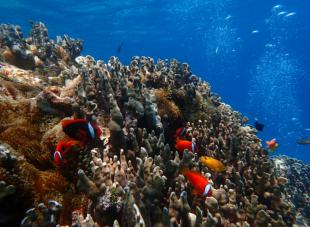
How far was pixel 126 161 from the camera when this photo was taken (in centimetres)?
404

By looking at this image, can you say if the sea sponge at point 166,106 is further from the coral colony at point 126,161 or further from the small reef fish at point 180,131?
the small reef fish at point 180,131

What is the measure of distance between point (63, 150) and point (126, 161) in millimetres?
981

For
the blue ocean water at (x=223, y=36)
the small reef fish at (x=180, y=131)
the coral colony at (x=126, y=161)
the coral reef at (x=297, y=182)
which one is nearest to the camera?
the coral colony at (x=126, y=161)

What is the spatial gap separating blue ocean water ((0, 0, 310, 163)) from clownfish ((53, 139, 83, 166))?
101ft

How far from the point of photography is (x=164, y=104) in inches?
219

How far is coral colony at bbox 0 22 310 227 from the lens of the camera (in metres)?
2.90

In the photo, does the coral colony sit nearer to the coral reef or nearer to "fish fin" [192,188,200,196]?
"fish fin" [192,188,200,196]

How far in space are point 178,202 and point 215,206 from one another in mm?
508

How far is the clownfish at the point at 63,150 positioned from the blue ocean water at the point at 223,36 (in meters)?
30.9

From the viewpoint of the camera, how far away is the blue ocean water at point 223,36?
3938 centimetres

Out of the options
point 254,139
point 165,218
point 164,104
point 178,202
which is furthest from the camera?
point 254,139

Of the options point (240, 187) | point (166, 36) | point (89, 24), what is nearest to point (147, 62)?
point (240, 187)

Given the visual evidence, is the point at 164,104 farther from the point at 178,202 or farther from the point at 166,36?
the point at 166,36

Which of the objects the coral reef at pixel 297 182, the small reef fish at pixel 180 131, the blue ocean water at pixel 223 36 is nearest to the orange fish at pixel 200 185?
the small reef fish at pixel 180 131
